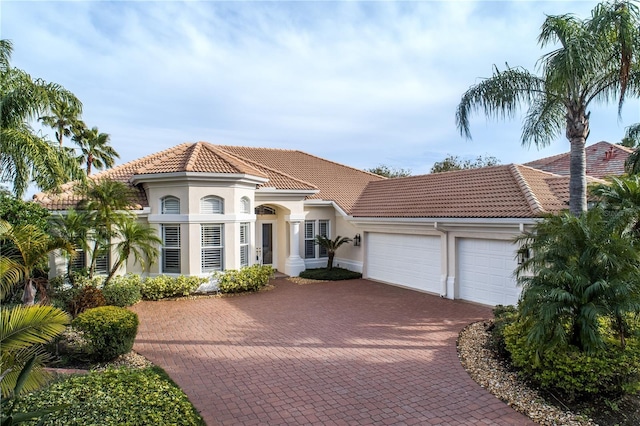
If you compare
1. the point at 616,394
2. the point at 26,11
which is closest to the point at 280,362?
the point at 616,394

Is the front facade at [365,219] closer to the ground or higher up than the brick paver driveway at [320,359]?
higher up

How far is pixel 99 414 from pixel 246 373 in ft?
11.5

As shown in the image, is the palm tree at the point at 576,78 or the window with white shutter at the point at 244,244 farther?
the window with white shutter at the point at 244,244

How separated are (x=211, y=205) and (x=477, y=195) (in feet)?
33.4

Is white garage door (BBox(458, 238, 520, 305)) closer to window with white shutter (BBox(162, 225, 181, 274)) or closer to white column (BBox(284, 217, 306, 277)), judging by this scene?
white column (BBox(284, 217, 306, 277))

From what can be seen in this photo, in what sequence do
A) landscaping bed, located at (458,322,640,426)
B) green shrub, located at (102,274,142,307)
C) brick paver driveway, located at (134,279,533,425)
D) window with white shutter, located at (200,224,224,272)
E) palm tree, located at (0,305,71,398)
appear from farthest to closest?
window with white shutter, located at (200,224,224,272) < green shrub, located at (102,274,142,307) < brick paver driveway, located at (134,279,533,425) < landscaping bed, located at (458,322,640,426) < palm tree, located at (0,305,71,398)

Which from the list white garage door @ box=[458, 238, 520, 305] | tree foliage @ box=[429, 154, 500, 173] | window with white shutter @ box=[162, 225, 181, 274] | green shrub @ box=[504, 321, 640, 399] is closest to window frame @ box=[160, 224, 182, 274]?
window with white shutter @ box=[162, 225, 181, 274]

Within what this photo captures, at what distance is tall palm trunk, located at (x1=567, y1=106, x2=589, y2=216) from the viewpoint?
33.7ft

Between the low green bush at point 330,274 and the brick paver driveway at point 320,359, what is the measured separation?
151 inches

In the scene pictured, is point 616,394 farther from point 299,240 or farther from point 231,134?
point 231,134

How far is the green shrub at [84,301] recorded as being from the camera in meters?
10.9

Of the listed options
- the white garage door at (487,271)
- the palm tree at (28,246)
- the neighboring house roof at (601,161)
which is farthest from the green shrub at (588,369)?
the neighboring house roof at (601,161)

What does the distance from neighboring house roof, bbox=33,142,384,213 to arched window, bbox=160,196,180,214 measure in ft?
2.42

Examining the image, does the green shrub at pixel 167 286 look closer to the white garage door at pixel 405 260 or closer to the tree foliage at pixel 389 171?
the white garage door at pixel 405 260
